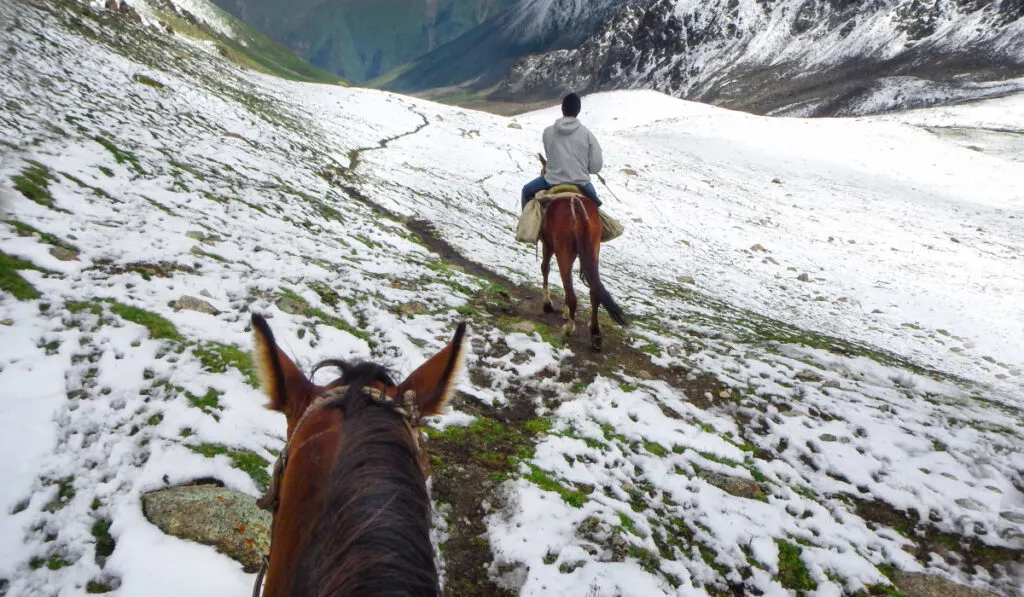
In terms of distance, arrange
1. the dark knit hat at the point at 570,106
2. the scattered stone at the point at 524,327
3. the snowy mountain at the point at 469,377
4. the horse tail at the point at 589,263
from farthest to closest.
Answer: the dark knit hat at the point at 570,106
the scattered stone at the point at 524,327
the horse tail at the point at 589,263
the snowy mountain at the point at 469,377

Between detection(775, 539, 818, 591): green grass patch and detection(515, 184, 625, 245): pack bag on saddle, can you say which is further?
detection(515, 184, 625, 245): pack bag on saddle

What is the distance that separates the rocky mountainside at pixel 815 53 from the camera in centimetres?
8588

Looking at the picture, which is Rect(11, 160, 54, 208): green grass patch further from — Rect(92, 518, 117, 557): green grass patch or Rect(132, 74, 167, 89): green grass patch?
Rect(132, 74, 167, 89): green grass patch

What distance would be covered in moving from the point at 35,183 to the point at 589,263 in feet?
25.6

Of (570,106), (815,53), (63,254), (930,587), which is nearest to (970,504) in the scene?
(930,587)

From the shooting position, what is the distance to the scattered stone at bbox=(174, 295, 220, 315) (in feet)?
17.7

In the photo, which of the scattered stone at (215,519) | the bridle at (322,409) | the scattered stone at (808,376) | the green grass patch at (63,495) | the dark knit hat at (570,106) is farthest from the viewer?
the dark knit hat at (570,106)

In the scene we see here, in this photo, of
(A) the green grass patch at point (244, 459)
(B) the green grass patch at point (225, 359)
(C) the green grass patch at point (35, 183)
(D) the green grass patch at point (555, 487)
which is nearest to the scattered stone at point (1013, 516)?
(D) the green grass patch at point (555, 487)

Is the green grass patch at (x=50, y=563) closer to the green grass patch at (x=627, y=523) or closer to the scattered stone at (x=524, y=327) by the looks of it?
the green grass patch at (x=627, y=523)

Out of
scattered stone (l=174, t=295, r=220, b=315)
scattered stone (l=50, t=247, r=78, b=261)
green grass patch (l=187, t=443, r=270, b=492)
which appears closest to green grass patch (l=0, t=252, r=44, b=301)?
scattered stone (l=50, t=247, r=78, b=261)

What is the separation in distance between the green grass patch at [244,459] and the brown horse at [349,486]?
6.60ft

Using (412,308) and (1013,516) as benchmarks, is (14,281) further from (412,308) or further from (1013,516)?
(1013,516)

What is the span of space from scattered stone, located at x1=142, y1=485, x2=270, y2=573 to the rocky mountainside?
98.0 m

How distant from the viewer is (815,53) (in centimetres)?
12812
